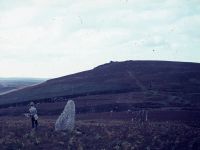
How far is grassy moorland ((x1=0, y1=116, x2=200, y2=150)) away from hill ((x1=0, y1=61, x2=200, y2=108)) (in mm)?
20218

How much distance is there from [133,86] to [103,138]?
3899 centimetres

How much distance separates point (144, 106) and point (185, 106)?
539 centimetres

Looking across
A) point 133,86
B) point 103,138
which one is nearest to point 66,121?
point 103,138

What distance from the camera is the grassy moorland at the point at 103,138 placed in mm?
22797

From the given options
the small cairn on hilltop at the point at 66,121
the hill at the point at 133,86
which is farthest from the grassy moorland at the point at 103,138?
the hill at the point at 133,86

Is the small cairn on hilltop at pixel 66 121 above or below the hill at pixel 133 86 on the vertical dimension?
below

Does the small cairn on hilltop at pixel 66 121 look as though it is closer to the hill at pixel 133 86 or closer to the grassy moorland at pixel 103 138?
the grassy moorland at pixel 103 138

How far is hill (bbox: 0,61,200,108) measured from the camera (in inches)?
2121

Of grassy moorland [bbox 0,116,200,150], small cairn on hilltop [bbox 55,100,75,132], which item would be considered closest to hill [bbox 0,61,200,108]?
grassy moorland [bbox 0,116,200,150]

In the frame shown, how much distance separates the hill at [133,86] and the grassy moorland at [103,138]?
20.2 meters

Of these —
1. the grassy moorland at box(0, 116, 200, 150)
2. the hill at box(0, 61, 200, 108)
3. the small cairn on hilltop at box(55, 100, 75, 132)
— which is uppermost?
the hill at box(0, 61, 200, 108)

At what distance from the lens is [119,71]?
7938cm

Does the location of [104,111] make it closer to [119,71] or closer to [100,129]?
[100,129]

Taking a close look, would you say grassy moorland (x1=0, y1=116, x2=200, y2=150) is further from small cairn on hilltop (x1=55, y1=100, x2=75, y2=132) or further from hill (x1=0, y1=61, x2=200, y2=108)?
hill (x1=0, y1=61, x2=200, y2=108)
